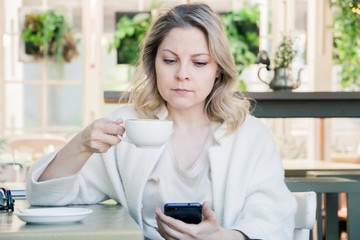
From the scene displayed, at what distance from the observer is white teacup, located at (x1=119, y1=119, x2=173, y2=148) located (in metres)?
1.51

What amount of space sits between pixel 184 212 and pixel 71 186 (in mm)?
314

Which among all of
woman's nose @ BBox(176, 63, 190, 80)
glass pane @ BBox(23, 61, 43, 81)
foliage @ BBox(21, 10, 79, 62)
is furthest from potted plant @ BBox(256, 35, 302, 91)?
glass pane @ BBox(23, 61, 43, 81)

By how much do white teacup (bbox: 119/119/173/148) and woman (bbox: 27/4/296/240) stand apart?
0.30 meters

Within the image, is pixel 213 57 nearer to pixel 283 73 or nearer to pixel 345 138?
pixel 283 73

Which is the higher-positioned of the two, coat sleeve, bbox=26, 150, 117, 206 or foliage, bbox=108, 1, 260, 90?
foliage, bbox=108, 1, 260, 90

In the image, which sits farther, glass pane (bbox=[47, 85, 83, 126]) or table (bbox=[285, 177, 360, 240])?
glass pane (bbox=[47, 85, 83, 126])

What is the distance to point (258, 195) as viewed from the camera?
186 cm

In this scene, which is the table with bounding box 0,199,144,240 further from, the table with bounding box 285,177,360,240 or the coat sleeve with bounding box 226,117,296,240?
the table with bounding box 285,177,360,240

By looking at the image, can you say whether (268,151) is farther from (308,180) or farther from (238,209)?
(308,180)

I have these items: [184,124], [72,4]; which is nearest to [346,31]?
[72,4]

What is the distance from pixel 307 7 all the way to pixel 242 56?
74cm

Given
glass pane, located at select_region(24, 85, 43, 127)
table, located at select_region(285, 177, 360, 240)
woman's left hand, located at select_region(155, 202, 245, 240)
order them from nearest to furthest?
1. woman's left hand, located at select_region(155, 202, 245, 240)
2. table, located at select_region(285, 177, 360, 240)
3. glass pane, located at select_region(24, 85, 43, 127)

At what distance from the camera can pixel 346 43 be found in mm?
5516

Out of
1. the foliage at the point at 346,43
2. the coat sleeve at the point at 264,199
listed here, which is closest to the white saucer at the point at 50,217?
the coat sleeve at the point at 264,199
